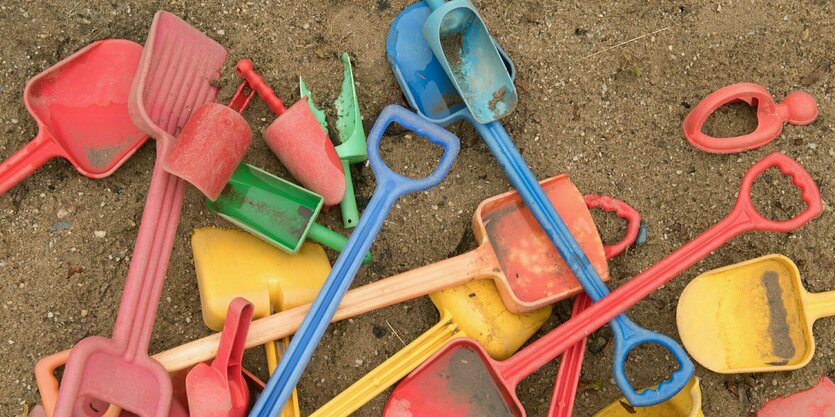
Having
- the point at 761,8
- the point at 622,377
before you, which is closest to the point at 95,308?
the point at 622,377

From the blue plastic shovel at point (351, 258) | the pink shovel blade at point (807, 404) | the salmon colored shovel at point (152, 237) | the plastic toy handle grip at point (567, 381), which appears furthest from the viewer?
the pink shovel blade at point (807, 404)

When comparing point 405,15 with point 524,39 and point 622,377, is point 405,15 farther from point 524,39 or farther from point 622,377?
point 622,377

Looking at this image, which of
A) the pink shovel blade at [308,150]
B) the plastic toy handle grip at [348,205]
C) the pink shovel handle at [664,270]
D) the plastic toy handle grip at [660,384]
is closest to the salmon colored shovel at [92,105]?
the pink shovel blade at [308,150]

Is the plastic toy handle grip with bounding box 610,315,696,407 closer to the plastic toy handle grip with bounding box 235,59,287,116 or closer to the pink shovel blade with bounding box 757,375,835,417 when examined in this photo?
the pink shovel blade with bounding box 757,375,835,417

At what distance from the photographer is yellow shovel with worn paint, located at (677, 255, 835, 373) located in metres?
1.45

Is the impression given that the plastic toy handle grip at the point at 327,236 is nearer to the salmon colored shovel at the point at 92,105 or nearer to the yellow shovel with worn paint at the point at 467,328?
the yellow shovel with worn paint at the point at 467,328

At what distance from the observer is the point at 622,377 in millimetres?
1339

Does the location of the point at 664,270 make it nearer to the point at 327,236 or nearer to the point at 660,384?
the point at 660,384

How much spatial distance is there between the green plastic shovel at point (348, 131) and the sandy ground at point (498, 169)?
0.10 feet

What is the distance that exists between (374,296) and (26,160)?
0.69m

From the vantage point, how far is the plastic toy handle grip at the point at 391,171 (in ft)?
4.27

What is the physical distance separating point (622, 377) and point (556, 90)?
61 centimetres

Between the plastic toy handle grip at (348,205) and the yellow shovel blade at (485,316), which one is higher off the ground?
the plastic toy handle grip at (348,205)

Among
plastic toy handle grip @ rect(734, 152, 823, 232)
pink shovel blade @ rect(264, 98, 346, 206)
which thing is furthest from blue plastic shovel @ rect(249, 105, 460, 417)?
plastic toy handle grip @ rect(734, 152, 823, 232)
